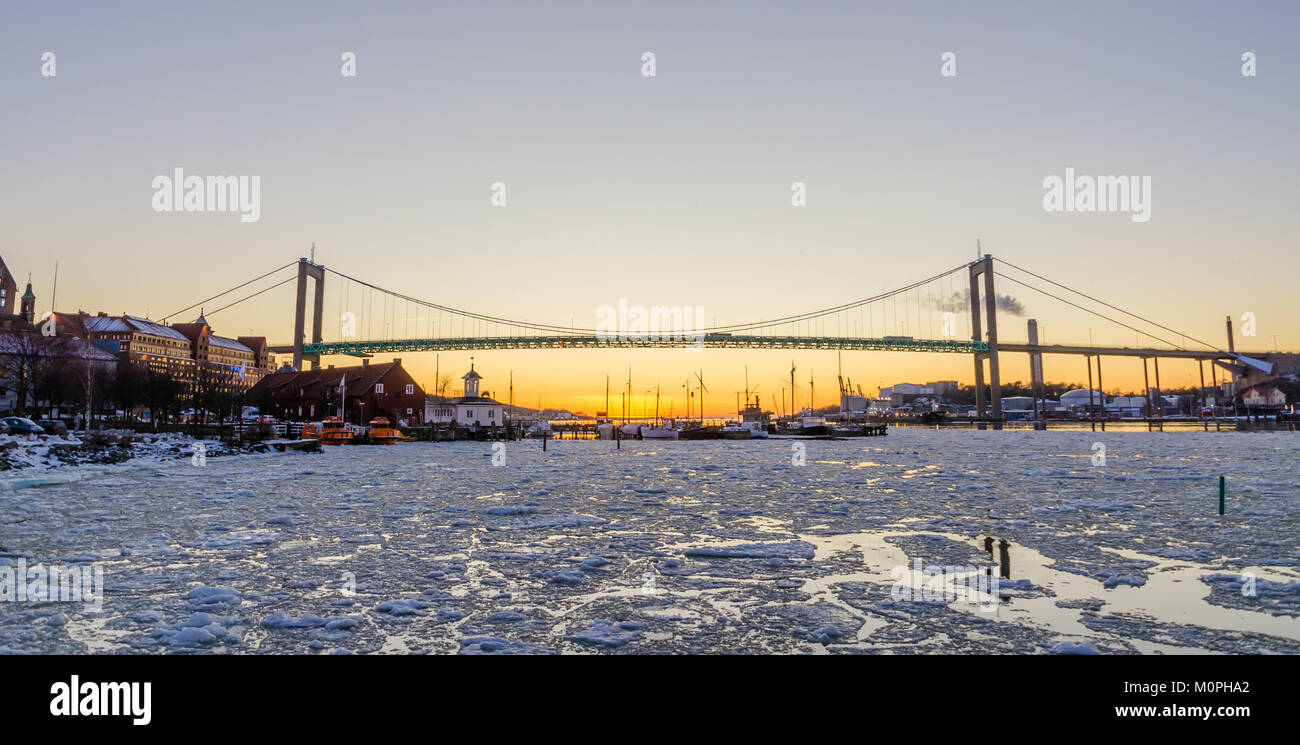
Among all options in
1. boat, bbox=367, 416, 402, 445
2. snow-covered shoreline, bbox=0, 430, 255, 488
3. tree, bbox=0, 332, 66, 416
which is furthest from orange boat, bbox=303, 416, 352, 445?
tree, bbox=0, 332, 66, 416

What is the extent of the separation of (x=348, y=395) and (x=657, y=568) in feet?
245

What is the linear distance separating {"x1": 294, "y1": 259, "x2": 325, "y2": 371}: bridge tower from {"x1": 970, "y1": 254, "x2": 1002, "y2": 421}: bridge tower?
9580cm

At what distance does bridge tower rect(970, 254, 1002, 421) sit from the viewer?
98.1 m

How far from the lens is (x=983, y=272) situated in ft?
352

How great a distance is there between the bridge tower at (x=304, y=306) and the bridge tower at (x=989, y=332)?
95.8 m

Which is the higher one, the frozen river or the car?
the car

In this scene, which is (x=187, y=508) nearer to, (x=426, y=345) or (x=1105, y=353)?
(x=426, y=345)

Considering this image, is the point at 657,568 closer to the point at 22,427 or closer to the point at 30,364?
the point at 22,427

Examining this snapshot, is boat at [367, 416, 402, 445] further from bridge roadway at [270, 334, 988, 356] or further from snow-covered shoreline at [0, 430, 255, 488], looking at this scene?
bridge roadway at [270, 334, 988, 356]
